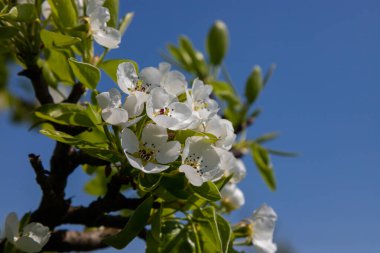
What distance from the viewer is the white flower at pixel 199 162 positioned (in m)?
1.28

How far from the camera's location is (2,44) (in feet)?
5.19

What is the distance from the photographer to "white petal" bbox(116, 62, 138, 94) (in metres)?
1.41

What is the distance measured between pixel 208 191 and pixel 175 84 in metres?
0.32

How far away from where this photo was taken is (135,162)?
1.29m

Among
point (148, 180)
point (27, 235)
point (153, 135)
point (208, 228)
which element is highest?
point (153, 135)

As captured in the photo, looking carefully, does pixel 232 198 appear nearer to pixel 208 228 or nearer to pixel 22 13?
pixel 208 228

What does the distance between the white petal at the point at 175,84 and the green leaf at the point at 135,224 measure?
11.8 inches

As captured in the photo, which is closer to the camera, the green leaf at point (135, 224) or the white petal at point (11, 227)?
the green leaf at point (135, 224)

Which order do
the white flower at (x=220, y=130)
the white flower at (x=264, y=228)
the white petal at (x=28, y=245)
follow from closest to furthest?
the white flower at (x=220, y=130), the white petal at (x=28, y=245), the white flower at (x=264, y=228)

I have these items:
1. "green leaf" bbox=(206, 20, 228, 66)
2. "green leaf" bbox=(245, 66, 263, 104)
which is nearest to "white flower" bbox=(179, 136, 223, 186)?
"green leaf" bbox=(245, 66, 263, 104)

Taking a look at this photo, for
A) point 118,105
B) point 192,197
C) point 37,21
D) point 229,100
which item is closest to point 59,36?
point 37,21

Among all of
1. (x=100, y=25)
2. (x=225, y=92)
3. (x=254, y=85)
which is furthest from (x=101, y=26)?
(x=254, y=85)

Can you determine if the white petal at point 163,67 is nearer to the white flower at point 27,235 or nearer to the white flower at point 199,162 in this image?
the white flower at point 199,162

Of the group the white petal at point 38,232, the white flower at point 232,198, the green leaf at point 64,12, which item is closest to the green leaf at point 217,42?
the white flower at point 232,198
